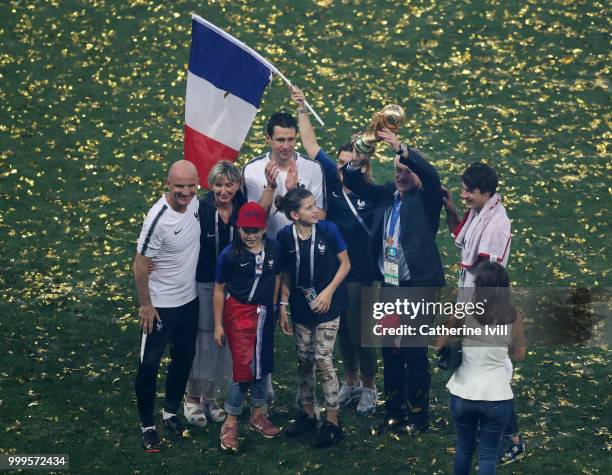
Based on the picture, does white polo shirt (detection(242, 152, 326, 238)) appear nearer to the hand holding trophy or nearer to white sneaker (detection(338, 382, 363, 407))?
the hand holding trophy

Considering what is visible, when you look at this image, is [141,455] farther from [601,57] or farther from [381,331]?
[601,57]

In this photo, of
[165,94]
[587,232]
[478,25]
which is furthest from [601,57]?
[165,94]

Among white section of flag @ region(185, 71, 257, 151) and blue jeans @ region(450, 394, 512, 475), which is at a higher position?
white section of flag @ region(185, 71, 257, 151)

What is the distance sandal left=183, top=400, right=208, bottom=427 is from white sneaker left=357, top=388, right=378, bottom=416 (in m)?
1.52

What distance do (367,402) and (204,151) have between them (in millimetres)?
2927

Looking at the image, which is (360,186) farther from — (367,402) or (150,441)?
(150,441)

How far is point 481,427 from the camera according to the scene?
25.5ft

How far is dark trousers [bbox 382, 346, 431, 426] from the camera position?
9453mm

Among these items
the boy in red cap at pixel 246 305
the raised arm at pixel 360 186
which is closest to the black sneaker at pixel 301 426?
the boy in red cap at pixel 246 305

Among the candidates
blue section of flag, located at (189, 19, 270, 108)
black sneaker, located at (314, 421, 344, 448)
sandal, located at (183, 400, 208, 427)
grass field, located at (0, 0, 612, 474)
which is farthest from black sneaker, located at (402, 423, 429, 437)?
blue section of flag, located at (189, 19, 270, 108)

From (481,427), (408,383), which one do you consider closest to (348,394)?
(408,383)

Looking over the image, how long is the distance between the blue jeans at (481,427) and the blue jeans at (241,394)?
2.21m

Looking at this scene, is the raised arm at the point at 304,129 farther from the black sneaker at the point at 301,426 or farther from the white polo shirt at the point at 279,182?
the black sneaker at the point at 301,426

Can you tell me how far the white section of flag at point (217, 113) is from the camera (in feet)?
32.6
